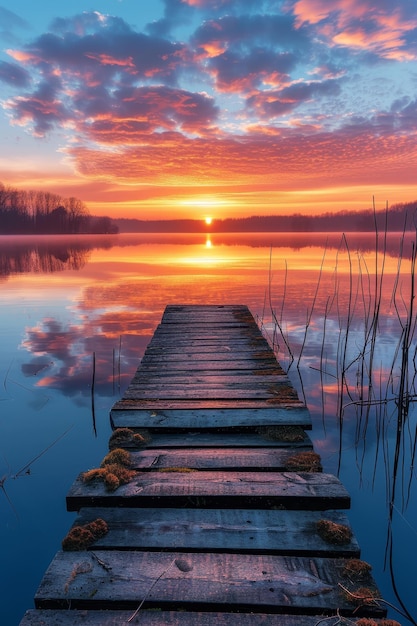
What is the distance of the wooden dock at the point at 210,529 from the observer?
2.09 m

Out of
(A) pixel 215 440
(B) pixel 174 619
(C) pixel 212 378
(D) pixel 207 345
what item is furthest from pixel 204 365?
(B) pixel 174 619

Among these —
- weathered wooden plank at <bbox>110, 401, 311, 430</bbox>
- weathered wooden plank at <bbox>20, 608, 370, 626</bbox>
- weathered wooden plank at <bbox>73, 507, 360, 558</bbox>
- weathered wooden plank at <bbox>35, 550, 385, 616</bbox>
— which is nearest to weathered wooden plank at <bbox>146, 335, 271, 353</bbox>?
weathered wooden plank at <bbox>110, 401, 311, 430</bbox>

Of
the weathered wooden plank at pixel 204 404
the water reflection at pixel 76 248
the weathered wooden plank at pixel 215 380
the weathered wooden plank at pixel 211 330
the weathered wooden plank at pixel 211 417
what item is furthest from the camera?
the water reflection at pixel 76 248

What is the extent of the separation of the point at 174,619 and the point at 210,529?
63 cm

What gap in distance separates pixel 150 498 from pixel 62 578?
75cm

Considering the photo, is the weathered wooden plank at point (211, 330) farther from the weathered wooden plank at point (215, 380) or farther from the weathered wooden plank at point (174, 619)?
the weathered wooden plank at point (174, 619)

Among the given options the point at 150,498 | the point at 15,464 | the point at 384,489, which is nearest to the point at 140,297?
the point at 15,464

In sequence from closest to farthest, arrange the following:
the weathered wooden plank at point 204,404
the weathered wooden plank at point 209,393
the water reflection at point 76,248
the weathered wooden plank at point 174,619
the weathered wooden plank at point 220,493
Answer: the weathered wooden plank at point 174,619 < the weathered wooden plank at point 220,493 < the weathered wooden plank at point 204,404 < the weathered wooden plank at point 209,393 < the water reflection at point 76,248

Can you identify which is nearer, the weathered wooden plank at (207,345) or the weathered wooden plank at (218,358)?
the weathered wooden plank at (218,358)

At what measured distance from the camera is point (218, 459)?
345cm

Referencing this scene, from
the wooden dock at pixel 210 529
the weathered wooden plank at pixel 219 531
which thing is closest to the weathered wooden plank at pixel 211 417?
the wooden dock at pixel 210 529

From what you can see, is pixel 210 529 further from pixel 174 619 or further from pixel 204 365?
pixel 204 365

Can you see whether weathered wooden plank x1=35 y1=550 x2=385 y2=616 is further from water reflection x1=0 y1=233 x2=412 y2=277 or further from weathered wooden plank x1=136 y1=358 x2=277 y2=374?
water reflection x1=0 y1=233 x2=412 y2=277

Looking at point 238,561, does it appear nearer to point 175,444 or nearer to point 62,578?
point 62,578
